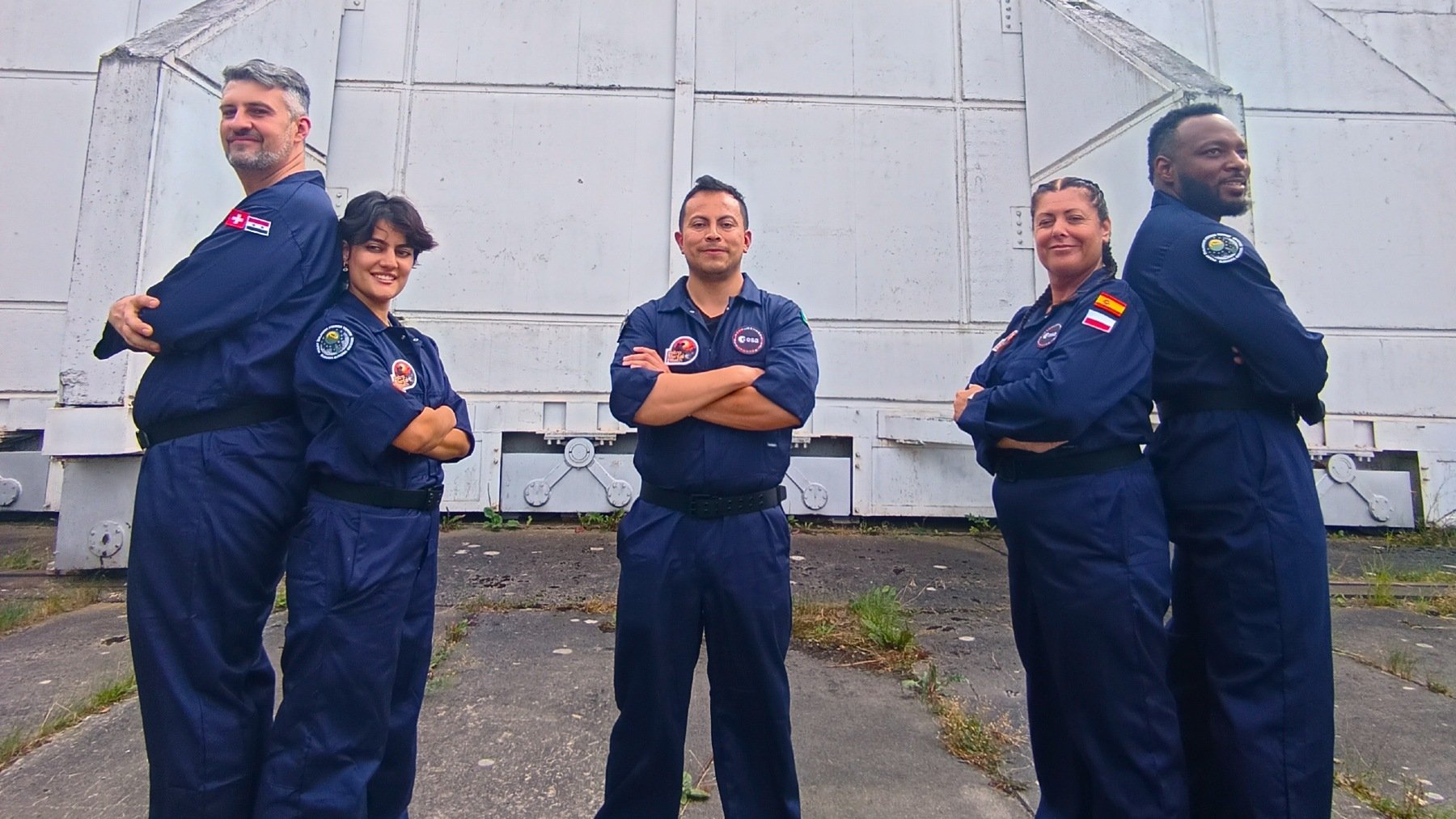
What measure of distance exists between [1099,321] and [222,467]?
2175 mm

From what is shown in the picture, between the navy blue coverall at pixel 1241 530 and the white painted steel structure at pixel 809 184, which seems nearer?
the navy blue coverall at pixel 1241 530

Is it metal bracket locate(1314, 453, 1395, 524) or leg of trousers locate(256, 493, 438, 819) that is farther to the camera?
metal bracket locate(1314, 453, 1395, 524)

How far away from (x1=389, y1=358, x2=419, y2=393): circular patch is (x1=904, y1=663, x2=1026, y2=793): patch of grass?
2.12 meters

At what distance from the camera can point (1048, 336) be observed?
202cm

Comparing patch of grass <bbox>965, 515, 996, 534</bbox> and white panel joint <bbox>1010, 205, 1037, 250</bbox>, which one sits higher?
white panel joint <bbox>1010, 205, 1037, 250</bbox>

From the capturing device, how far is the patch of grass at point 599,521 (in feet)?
17.8

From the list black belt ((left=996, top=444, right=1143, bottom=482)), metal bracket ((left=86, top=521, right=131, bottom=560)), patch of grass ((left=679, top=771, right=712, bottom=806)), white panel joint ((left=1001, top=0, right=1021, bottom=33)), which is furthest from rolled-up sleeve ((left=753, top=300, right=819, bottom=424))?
white panel joint ((left=1001, top=0, right=1021, bottom=33))

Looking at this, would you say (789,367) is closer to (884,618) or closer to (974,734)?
(974,734)

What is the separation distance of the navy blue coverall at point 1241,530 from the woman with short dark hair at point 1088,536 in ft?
0.37

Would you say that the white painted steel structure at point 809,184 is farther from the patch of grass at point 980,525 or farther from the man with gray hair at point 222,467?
the man with gray hair at point 222,467

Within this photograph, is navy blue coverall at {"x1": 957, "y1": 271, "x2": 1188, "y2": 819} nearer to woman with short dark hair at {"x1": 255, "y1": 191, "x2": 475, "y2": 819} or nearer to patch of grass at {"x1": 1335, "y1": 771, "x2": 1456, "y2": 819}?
patch of grass at {"x1": 1335, "y1": 771, "x2": 1456, "y2": 819}

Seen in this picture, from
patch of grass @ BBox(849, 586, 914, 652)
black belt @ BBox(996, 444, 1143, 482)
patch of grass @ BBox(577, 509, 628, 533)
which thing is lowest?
patch of grass @ BBox(849, 586, 914, 652)

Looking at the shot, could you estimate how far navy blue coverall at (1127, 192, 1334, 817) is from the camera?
173 centimetres

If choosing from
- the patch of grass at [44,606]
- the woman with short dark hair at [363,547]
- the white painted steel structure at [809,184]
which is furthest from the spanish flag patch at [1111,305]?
the patch of grass at [44,606]
